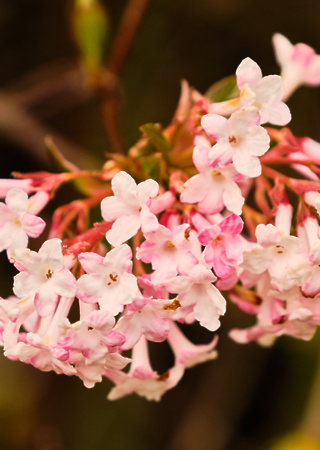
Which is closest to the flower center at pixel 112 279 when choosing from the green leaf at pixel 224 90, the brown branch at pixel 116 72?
the green leaf at pixel 224 90

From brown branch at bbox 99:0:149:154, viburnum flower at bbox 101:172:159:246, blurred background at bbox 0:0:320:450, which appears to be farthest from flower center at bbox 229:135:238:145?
blurred background at bbox 0:0:320:450

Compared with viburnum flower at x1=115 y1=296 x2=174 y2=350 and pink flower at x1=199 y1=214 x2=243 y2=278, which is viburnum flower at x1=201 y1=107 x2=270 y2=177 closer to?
pink flower at x1=199 y1=214 x2=243 y2=278

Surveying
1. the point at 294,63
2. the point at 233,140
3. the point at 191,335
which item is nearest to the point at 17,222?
the point at 233,140

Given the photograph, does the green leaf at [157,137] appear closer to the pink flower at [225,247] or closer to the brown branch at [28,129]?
the pink flower at [225,247]

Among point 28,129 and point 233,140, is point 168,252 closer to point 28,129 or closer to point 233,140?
point 233,140

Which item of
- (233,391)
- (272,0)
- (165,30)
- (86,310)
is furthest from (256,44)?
(86,310)

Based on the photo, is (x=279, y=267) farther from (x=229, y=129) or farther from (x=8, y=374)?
(x=8, y=374)
